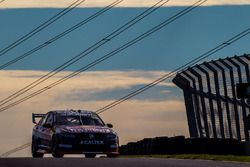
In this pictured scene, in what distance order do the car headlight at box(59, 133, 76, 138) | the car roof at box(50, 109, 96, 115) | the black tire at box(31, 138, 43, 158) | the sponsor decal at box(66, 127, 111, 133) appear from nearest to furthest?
1. the car headlight at box(59, 133, 76, 138)
2. the sponsor decal at box(66, 127, 111, 133)
3. the car roof at box(50, 109, 96, 115)
4. the black tire at box(31, 138, 43, 158)

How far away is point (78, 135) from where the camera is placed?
2619cm

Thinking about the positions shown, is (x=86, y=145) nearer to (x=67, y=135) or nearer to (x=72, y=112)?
(x=67, y=135)

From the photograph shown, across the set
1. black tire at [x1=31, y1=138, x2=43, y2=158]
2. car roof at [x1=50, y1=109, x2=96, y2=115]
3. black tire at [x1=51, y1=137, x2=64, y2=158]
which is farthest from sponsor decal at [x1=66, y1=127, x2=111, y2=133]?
black tire at [x1=31, y1=138, x2=43, y2=158]

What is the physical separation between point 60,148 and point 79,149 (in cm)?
66

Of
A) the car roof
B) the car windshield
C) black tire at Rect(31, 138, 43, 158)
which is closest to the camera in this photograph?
the car windshield

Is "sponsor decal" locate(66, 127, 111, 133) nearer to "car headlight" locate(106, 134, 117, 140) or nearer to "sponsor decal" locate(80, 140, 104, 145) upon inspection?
"car headlight" locate(106, 134, 117, 140)

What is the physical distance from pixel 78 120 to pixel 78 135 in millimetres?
1175

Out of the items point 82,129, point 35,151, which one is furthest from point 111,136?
point 35,151

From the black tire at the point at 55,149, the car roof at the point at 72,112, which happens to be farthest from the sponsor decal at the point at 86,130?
the car roof at the point at 72,112

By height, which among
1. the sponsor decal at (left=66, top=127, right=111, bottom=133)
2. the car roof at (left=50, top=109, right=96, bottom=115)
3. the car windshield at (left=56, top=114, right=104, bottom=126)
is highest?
the car roof at (left=50, top=109, right=96, bottom=115)

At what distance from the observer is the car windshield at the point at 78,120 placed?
88.6ft

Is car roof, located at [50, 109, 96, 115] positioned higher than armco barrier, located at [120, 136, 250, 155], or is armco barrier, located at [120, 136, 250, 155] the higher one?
car roof, located at [50, 109, 96, 115]

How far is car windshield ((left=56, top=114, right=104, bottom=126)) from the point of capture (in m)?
27.0

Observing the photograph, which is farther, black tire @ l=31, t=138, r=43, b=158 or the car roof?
black tire @ l=31, t=138, r=43, b=158
